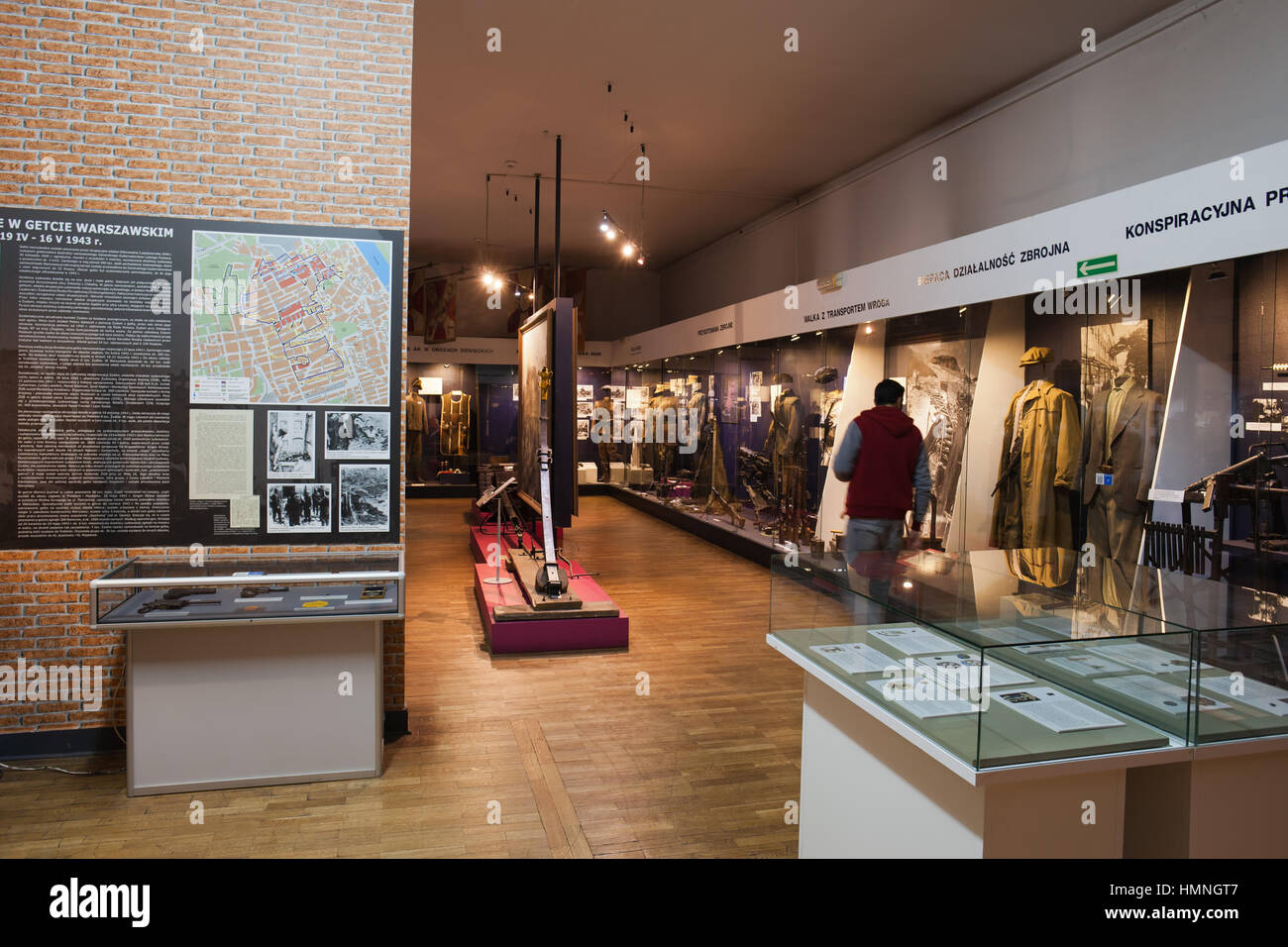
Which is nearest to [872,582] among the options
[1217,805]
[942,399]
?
[1217,805]

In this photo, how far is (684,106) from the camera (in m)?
8.47

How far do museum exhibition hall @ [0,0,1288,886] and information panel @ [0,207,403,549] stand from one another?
0.7 inches

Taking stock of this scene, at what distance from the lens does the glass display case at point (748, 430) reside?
9320 millimetres

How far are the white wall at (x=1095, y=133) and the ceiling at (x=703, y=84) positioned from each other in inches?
8.6

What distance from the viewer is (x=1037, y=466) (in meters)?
6.09

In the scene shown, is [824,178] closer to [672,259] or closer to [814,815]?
[672,259]

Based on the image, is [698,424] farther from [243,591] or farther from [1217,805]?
[1217,805]

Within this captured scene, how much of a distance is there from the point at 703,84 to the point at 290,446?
208 inches

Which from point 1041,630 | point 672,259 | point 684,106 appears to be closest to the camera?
point 1041,630

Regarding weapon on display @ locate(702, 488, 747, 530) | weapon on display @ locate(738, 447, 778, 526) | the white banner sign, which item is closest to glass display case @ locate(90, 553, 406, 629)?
the white banner sign

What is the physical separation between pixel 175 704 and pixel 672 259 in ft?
47.6

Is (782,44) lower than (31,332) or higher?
higher

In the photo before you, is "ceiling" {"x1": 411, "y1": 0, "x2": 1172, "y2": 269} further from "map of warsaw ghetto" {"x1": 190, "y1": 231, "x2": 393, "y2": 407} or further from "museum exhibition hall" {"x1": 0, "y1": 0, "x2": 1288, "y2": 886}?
"map of warsaw ghetto" {"x1": 190, "y1": 231, "x2": 393, "y2": 407}

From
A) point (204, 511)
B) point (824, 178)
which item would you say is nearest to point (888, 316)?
point (824, 178)
